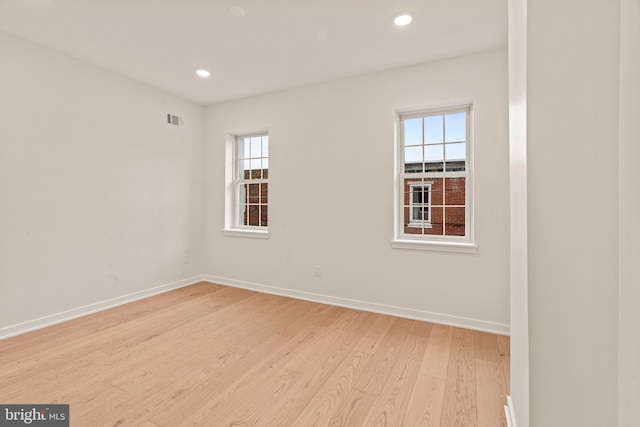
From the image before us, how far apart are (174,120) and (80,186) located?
1.50 m

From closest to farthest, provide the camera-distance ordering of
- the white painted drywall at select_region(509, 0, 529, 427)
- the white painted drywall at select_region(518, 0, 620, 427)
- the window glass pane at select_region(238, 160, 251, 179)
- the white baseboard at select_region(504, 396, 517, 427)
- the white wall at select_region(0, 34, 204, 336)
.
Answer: the white painted drywall at select_region(518, 0, 620, 427) → the white painted drywall at select_region(509, 0, 529, 427) → the white baseboard at select_region(504, 396, 517, 427) → the white wall at select_region(0, 34, 204, 336) → the window glass pane at select_region(238, 160, 251, 179)

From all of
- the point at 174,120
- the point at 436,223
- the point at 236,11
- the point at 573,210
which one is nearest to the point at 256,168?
the point at 174,120

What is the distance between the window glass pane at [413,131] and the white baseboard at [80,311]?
365cm

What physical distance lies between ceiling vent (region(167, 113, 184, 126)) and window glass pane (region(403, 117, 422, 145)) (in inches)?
123

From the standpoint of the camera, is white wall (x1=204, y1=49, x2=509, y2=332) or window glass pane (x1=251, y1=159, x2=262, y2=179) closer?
white wall (x1=204, y1=49, x2=509, y2=332)

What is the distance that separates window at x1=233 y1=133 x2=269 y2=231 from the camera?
14.0ft

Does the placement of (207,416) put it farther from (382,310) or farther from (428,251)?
(428,251)

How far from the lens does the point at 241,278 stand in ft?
13.5

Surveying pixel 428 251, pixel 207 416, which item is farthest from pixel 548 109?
pixel 428 251

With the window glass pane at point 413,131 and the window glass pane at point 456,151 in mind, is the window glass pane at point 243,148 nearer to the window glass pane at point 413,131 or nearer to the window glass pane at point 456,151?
the window glass pane at point 413,131

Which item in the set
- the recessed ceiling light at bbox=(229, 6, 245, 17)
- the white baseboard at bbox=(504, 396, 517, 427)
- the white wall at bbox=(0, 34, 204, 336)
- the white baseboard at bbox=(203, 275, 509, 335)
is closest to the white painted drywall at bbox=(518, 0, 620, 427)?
the white baseboard at bbox=(504, 396, 517, 427)

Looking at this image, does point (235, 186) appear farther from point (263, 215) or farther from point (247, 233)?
point (247, 233)

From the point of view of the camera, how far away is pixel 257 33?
2.57 metres

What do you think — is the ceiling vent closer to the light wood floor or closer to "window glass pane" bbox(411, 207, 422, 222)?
the light wood floor
